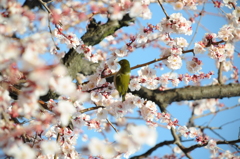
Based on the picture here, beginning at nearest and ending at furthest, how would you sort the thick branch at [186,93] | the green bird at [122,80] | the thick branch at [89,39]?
the green bird at [122,80]
the thick branch at [89,39]
the thick branch at [186,93]

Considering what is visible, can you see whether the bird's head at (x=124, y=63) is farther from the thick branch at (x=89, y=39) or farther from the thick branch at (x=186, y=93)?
the thick branch at (x=186, y=93)

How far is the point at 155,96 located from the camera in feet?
9.22

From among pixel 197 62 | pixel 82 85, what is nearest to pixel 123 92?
pixel 82 85

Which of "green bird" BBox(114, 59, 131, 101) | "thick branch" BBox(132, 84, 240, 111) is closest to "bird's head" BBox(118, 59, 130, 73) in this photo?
"green bird" BBox(114, 59, 131, 101)

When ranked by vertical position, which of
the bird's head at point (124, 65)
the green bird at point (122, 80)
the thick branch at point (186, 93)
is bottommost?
the thick branch at point (186, 93)

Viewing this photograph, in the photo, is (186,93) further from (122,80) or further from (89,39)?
(89,39)

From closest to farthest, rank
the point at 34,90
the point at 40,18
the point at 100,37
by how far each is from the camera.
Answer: the point at 34,90, the point at 40,18, the point at 100,37

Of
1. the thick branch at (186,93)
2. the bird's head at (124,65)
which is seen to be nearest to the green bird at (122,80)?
the bird's head at (124,65)

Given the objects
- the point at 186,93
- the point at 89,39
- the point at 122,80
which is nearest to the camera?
the point at 122,80

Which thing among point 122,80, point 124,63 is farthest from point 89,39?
point 122,80

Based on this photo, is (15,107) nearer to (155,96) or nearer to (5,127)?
(5,127)

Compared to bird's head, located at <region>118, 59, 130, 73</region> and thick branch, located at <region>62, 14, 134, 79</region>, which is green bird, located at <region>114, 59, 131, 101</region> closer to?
bird's head, located at <region>118, 59, 130, 73</region>

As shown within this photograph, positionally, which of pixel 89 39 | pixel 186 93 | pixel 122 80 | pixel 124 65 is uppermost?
pixel 89 39

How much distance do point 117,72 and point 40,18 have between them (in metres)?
0.83
